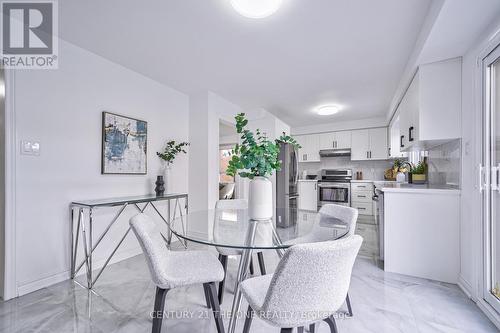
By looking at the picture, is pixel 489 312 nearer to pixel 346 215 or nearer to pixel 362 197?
pixel 346 215

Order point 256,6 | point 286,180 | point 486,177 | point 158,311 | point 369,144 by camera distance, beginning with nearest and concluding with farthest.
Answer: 1. point 158,311
2. point 256,6
3. point 486,177
4. point 286,180
5. point 369,144

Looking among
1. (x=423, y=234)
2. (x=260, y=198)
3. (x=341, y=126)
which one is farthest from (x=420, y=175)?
(x=341, y=126)

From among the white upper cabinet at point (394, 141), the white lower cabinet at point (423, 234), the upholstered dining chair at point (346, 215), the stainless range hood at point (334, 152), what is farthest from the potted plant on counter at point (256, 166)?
the stainless range hood at point (334, 152)

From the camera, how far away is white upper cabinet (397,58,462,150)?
222cm

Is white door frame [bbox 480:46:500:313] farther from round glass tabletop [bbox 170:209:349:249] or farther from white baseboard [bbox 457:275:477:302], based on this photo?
round glass tabletop [bbox 170:209:349:249]

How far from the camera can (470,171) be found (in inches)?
78.7

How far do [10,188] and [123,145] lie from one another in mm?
1088

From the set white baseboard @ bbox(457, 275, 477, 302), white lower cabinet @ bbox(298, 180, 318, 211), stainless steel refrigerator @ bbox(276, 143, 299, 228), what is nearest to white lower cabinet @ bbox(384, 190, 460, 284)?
white baseboard @ bbox(457, 275, 477, 302)

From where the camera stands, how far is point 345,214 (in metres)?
1.76

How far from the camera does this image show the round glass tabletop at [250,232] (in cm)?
129

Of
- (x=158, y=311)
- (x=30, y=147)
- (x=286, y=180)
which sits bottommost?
(x=158, y=311)

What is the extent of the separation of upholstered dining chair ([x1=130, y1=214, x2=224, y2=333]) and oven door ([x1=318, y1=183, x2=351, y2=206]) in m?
4.58

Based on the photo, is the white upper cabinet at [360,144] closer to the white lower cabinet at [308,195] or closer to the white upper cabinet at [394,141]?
the white upper cabinet at [394,141]

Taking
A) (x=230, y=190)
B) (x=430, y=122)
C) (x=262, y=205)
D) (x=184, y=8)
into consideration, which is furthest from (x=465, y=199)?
(x=230, y=190)
